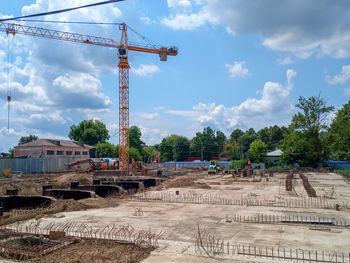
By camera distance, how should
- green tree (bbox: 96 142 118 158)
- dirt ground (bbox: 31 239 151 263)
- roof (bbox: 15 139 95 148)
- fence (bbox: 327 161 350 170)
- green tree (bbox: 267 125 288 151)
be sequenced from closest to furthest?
1. dirt ground (bbox: 31 239 151 263)
2. fence (bbox: 327 161 350 170)
3. roof (bbox: 15 139 95 148)
4. green tree (bbox: 96 142 118 158)
5. green tree (bbox: 267 125 288 151)

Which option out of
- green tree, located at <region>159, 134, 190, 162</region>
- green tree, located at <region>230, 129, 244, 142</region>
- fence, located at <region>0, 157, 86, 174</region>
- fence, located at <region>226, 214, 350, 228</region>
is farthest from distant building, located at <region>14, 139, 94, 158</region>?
fence, located at <region>226, 214, 350, 228</region>

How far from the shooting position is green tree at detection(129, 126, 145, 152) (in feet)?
305

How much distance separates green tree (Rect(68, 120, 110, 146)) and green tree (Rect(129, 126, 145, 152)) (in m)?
10.1

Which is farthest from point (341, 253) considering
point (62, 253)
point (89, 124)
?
point (89, 124)

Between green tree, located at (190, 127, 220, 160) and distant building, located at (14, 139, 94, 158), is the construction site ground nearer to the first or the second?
distant building, located at (14, 139, 94, 158)

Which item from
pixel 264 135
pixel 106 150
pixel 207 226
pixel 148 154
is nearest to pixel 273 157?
pixel 264 135

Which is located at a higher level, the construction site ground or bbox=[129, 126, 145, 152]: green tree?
bbox=[129, 126, 145, 152]: green tree

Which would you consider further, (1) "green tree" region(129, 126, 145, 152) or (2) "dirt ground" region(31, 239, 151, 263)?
(1) "green tree" region(129, 126, 145, 152)

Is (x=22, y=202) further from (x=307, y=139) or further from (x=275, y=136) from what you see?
(x=275, y=136)

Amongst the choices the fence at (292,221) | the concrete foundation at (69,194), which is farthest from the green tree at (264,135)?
the fence at (292,221)

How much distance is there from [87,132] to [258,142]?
5108cm

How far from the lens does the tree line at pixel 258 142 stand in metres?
56.7

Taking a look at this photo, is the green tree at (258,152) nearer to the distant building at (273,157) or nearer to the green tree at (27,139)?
the distant building at (273,157)

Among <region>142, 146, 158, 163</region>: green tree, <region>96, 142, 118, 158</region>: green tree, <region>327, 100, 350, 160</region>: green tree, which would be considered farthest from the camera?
<region>142, 146, 158, 163</region>: green tree
